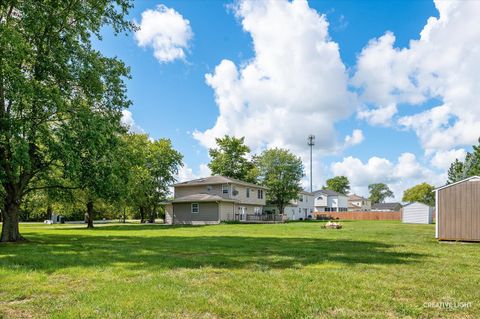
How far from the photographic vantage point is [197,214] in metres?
39.8

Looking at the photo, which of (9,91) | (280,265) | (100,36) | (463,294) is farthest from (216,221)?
(463,294)

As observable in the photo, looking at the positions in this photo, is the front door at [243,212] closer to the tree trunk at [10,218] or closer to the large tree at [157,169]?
the large tree at [157,169]

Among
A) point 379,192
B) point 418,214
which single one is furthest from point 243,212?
point 379,192

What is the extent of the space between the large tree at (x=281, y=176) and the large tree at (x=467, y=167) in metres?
19.8

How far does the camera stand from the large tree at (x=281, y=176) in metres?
52.2

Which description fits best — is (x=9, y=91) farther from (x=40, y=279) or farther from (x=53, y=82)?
(x=40, y=279)

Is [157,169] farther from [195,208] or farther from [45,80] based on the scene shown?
[45,80]

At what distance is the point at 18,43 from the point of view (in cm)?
1296

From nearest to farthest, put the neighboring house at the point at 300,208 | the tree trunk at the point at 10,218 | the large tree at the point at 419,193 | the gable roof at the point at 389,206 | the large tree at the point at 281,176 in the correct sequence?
the tree trunk at the point at 10,218 → the large tree at the point at 281,176 → the neighboring house at the point at 300,208 → the gable roof at the point at 389,206 → the large tree at the point at 419,193

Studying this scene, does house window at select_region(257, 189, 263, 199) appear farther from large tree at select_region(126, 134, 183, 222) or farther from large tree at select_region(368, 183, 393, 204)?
large tree at select_region(368, 183, 393, 204)

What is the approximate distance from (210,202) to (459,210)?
87.6 ft

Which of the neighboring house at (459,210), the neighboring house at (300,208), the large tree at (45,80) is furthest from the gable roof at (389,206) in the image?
the large tree at (45,80)

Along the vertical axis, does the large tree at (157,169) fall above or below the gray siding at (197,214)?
above

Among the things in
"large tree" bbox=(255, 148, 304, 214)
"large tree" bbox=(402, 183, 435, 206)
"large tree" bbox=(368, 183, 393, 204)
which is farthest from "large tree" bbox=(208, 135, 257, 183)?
"large tree" bbox=(368, 183, 393, 204)
